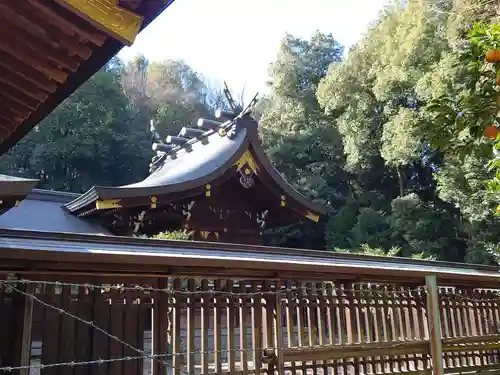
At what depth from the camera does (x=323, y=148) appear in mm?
26969

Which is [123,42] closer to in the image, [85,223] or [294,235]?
[85,223]

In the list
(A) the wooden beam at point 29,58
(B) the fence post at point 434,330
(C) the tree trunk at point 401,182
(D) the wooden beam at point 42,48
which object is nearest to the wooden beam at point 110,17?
(D) the wooden beam at point 42,48

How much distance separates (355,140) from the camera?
901 inches

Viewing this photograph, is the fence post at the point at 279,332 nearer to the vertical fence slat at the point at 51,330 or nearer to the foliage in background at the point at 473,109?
the vertical fence slat at the point at 51,330

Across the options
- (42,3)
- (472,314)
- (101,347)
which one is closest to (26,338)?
(101,347)

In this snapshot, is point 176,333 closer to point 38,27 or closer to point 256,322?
point 256,322

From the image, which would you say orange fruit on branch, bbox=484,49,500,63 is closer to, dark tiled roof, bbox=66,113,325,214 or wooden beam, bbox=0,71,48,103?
wooden beam, bbox=0,71,48,103

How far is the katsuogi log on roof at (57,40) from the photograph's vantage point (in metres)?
2.39

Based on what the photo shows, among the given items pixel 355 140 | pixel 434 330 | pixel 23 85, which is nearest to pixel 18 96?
pixel 23 85

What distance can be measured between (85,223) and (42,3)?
307 inches

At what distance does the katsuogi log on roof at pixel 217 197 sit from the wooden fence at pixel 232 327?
4.54 m

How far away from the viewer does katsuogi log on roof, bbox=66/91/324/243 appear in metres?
9.27

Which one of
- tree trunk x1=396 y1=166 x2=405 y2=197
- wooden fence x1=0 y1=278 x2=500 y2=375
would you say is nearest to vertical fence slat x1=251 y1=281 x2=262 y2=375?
wooden fence x1=0 y1=278 x2=500 y2=375

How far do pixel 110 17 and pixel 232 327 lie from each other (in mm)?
2995
